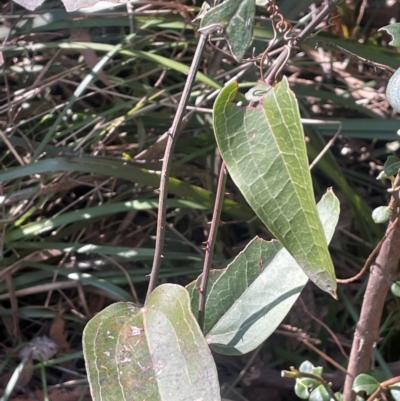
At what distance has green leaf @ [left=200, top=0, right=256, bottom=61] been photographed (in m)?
0.39

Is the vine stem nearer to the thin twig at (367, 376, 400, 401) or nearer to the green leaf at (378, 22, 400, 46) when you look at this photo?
the green leaf at (378, 22, 400, 46)

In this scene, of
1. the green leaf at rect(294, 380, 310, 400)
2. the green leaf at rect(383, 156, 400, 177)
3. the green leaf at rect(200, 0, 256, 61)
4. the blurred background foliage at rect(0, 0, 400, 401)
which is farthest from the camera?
the blurred background foliage at rect(0, 0, 400, 401)

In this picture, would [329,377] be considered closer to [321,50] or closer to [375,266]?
[375,266]

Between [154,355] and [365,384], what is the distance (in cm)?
27

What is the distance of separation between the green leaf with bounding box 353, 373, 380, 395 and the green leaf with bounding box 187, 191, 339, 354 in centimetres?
4

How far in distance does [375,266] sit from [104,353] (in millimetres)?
303

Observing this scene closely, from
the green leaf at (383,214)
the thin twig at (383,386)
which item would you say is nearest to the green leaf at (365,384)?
the thin twig at (383,386)

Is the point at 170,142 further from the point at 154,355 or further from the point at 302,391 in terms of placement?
the point at 302,391

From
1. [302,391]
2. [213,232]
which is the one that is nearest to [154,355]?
[213,232]

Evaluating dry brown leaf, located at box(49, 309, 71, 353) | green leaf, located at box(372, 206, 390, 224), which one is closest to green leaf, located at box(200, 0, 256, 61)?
green leaf, located at box(372, 206, 390, 224)

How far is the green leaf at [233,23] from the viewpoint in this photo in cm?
39

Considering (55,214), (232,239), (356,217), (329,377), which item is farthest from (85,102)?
(329,377)

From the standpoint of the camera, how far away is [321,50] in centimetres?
116

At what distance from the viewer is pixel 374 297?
0.64 m
